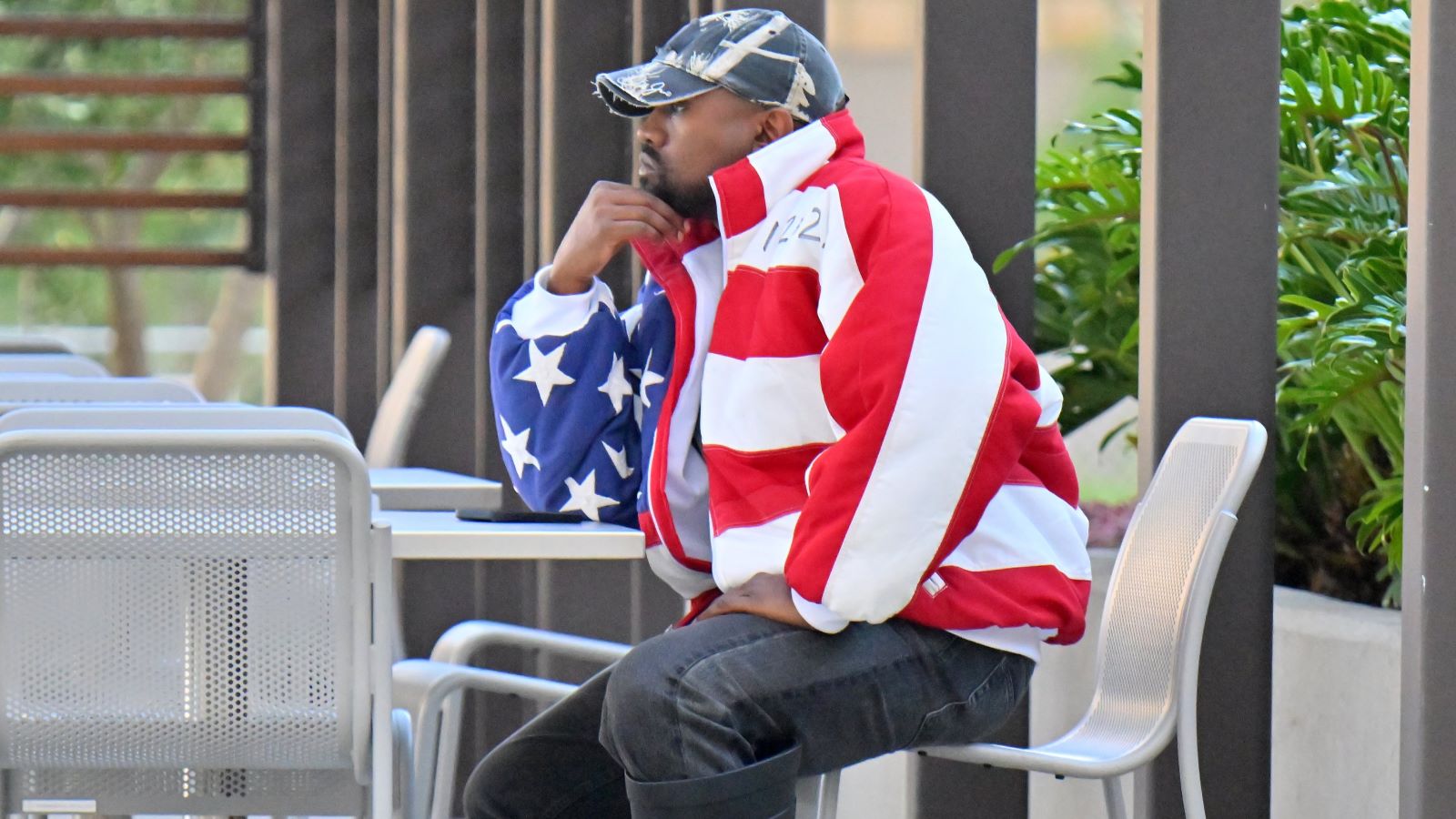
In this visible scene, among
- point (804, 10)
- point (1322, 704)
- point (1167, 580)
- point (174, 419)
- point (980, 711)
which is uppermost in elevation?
point (804, 10)

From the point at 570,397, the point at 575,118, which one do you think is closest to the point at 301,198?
the point at 575,118

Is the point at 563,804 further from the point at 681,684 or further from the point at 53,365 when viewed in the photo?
the point at 53,365

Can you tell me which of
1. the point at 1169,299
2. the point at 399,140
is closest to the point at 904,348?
the point at 1169,299

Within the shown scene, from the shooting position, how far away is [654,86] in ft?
6.86

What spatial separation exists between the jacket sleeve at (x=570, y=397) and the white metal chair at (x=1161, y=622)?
21.1 inches

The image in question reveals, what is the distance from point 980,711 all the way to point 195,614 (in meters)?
0.79

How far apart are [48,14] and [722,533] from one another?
6228 millimetres

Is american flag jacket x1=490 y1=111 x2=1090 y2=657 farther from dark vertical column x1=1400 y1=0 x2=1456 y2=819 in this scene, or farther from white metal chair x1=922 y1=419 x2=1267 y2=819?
dark vertical column x1=1400 y1=0 x2=1456 y2=819

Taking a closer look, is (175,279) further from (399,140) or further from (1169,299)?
(1169,299)

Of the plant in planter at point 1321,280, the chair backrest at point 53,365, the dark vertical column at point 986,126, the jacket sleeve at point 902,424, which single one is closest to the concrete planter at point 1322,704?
the plant in planter at point 1321,280

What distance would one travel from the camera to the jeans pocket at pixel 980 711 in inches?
74.2

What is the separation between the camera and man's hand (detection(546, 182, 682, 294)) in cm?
213

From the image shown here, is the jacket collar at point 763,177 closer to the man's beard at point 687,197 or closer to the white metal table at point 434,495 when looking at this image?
the man's beard at point 687,197

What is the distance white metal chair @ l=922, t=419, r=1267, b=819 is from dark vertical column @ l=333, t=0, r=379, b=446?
4585 mm
